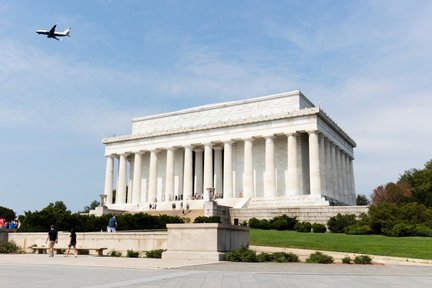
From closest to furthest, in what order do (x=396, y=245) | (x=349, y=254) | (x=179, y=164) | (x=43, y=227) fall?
→ (x=349, y=254), (x=396, y=245), (x=43, y=227), (x=179, y=164)

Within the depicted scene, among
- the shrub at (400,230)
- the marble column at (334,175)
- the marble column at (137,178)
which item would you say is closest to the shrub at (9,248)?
the shrub at (400,230)

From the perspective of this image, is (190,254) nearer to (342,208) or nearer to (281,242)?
(281,242)

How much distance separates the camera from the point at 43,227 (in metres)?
35.7

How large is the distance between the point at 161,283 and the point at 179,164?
2468 inches

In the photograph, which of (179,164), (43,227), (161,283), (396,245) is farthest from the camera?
(179,164)

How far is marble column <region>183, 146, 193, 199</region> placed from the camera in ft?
223

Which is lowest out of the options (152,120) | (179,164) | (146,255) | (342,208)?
(146,255)

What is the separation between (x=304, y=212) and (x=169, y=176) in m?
28.0

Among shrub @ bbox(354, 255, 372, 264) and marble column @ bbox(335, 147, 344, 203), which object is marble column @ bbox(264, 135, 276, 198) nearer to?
marble column @ bbox(335, 147, 344, 203)

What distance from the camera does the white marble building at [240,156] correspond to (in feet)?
198

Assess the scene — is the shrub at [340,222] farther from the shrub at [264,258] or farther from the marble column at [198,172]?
the marble column at [198,172]

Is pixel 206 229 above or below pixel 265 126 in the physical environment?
below

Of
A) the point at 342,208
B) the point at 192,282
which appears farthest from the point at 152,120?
the point at 192,282

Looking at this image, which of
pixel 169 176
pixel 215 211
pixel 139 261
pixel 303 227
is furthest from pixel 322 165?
pixel 139 261
